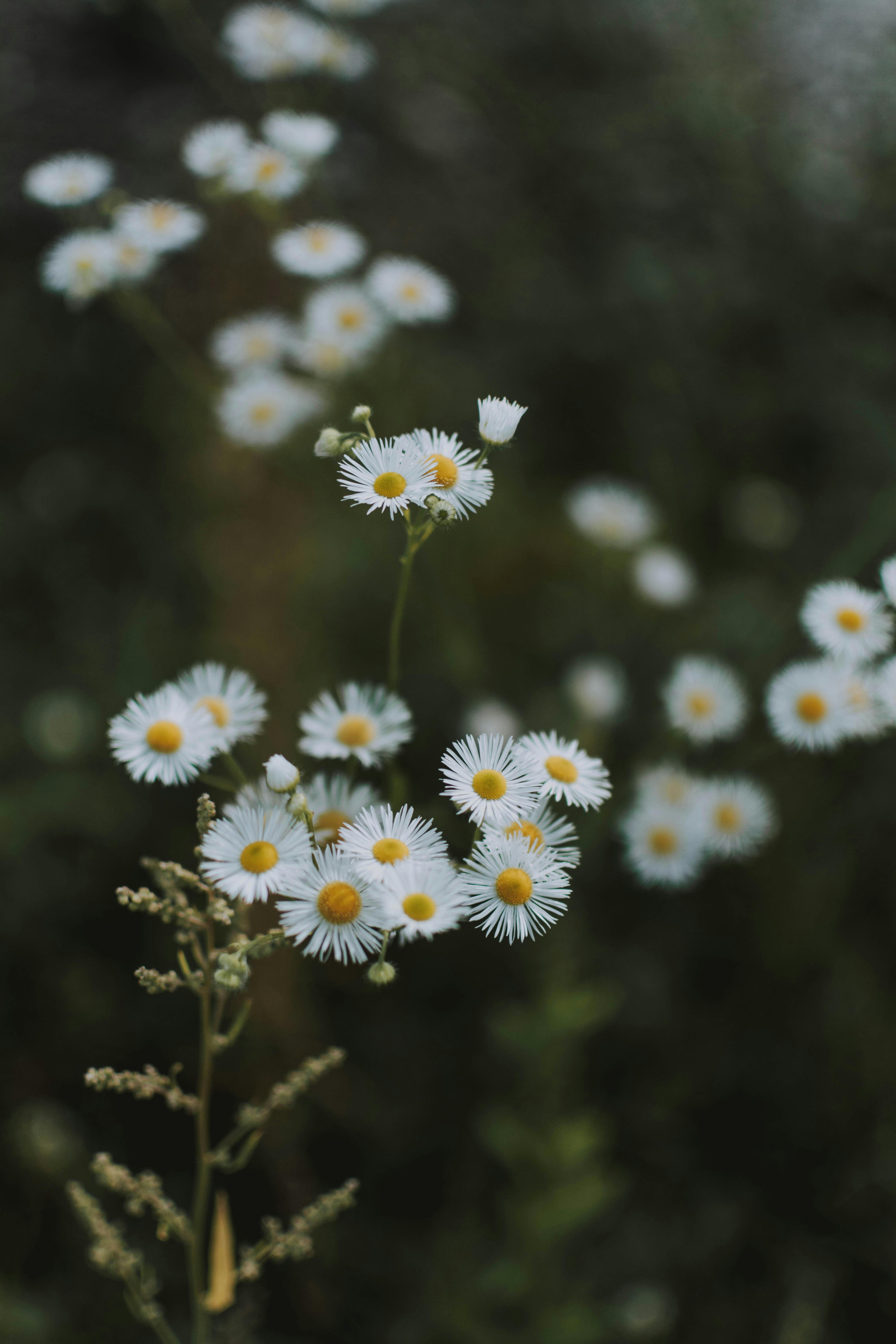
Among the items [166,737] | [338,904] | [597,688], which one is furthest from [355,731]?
[597,688]

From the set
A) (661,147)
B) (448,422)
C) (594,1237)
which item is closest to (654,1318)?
(594,1237)

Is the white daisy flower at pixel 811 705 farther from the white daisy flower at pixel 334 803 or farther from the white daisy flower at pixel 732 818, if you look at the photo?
the white daisy flower at pixel 334 803

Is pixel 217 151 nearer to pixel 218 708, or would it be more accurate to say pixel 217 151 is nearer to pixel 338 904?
pixel 218 708

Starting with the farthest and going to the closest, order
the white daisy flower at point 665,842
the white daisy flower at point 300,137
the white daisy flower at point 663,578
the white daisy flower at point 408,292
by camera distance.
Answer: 1. the white daisy flower at point 663,578
2. the white daisy flower at point 408,292
3. the white daisy flower at point 300,137
4. the white daisy flower at point 665,842

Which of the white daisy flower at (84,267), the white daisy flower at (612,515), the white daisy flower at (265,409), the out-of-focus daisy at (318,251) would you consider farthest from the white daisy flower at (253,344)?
the white daisy flower at (612,515)

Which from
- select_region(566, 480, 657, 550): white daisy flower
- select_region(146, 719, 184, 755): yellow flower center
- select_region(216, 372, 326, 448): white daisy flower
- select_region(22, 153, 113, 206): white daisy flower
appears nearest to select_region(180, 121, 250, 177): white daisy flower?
select_region(22, 153, 113, 206): white daisy flower

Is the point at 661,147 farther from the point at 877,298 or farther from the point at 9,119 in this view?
the point at 9,119
